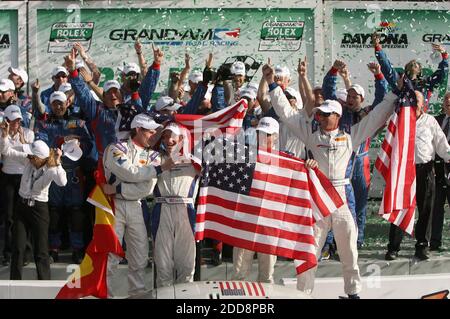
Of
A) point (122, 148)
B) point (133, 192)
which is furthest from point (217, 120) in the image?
point (133, 192)

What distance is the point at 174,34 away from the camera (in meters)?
12.6

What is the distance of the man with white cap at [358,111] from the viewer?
1011cm

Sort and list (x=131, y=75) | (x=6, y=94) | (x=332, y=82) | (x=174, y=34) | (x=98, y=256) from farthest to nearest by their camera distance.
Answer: (x=174, y=34)
(x=131, y=75)
(x=6, y=94)
(x=332, y=82)
(x=98, y=256)

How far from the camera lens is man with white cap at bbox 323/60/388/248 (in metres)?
10.1

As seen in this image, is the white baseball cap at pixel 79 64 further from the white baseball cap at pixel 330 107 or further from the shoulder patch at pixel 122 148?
the white baseball cap at pixel 330 107

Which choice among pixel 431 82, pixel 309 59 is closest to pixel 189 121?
pixel 431 82

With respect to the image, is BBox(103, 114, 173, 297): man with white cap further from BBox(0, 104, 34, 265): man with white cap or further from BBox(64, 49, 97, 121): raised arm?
BBox(0, 104, 34, 265): man with white cap

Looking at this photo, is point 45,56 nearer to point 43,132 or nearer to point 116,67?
point 116,67

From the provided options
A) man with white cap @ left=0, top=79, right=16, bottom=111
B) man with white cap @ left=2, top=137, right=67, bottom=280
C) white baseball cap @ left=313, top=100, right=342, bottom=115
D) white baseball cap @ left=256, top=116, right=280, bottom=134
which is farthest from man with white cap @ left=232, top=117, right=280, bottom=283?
man with white cap @ left=0, top=79, right=16, bottom=111

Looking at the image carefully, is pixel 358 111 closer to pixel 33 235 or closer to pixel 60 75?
pixel 60 75

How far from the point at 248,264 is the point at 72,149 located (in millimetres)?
2310

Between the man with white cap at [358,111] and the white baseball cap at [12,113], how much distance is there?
10.6 ft

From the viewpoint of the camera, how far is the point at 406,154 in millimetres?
9578

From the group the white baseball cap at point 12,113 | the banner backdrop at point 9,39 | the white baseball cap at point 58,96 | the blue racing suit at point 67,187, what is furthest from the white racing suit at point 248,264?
the banner backdrop at point 9,39
